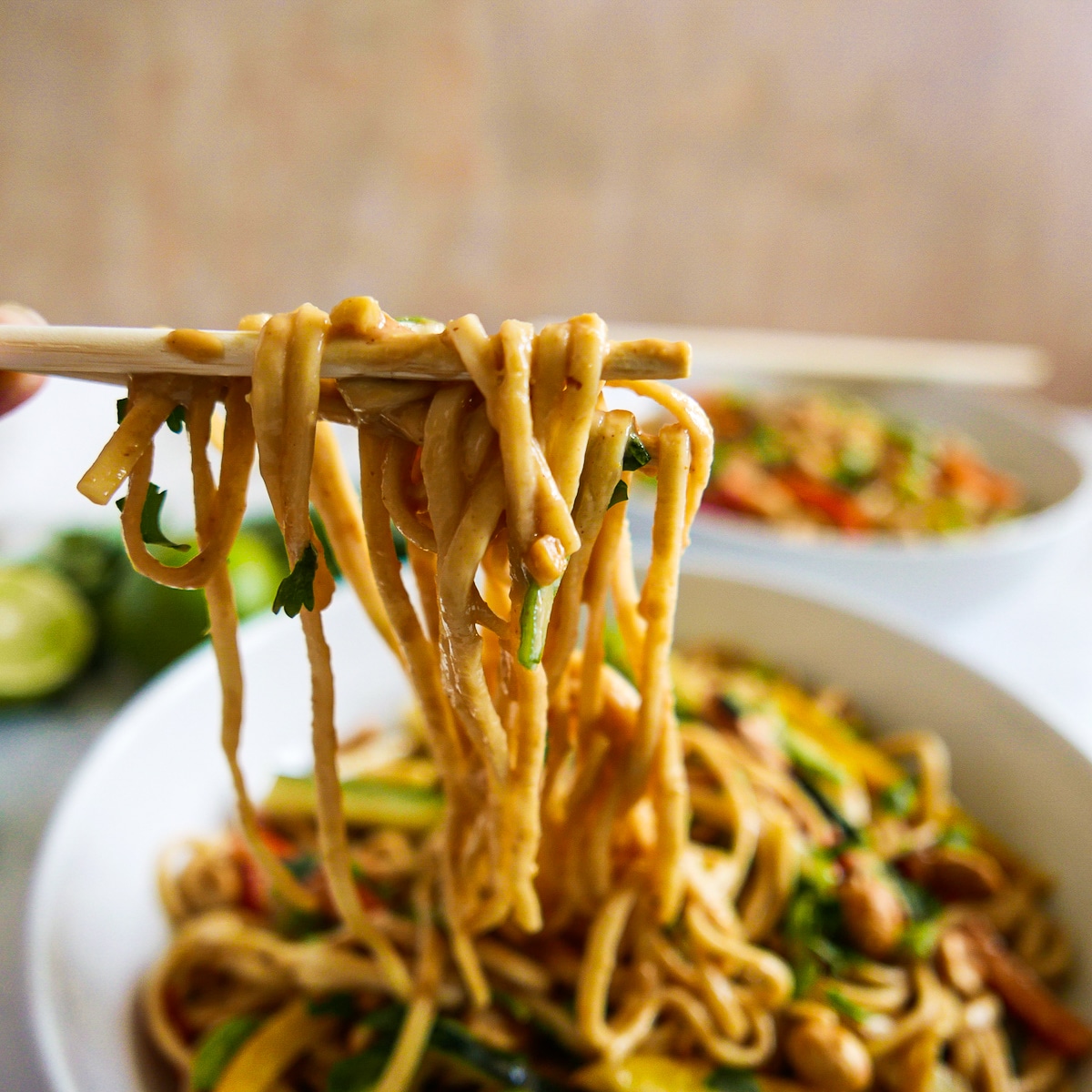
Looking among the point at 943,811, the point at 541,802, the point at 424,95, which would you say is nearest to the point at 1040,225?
the point at 424,95

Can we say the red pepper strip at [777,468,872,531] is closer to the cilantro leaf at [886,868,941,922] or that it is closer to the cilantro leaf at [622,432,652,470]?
the cilantro leaf at [886,868,941,922]

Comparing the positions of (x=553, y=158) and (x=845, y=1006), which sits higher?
(x=553, y=158)

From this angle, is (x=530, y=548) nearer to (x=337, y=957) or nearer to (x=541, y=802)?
(x=541, y=802)

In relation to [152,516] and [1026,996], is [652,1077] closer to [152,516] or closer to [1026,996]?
[1026,996]

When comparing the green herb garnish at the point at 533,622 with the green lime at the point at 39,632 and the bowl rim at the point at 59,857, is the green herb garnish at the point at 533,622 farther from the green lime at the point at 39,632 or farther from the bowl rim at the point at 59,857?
the green lime at the point at 39,632

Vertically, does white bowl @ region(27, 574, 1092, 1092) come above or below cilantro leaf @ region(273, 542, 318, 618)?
below

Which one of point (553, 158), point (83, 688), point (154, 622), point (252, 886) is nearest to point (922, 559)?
point (252, 886)

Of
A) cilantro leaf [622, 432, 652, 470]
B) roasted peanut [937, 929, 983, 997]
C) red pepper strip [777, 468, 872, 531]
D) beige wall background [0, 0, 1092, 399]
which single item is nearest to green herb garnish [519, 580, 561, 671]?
cilantro leaf [622, 432, 652, 470]
